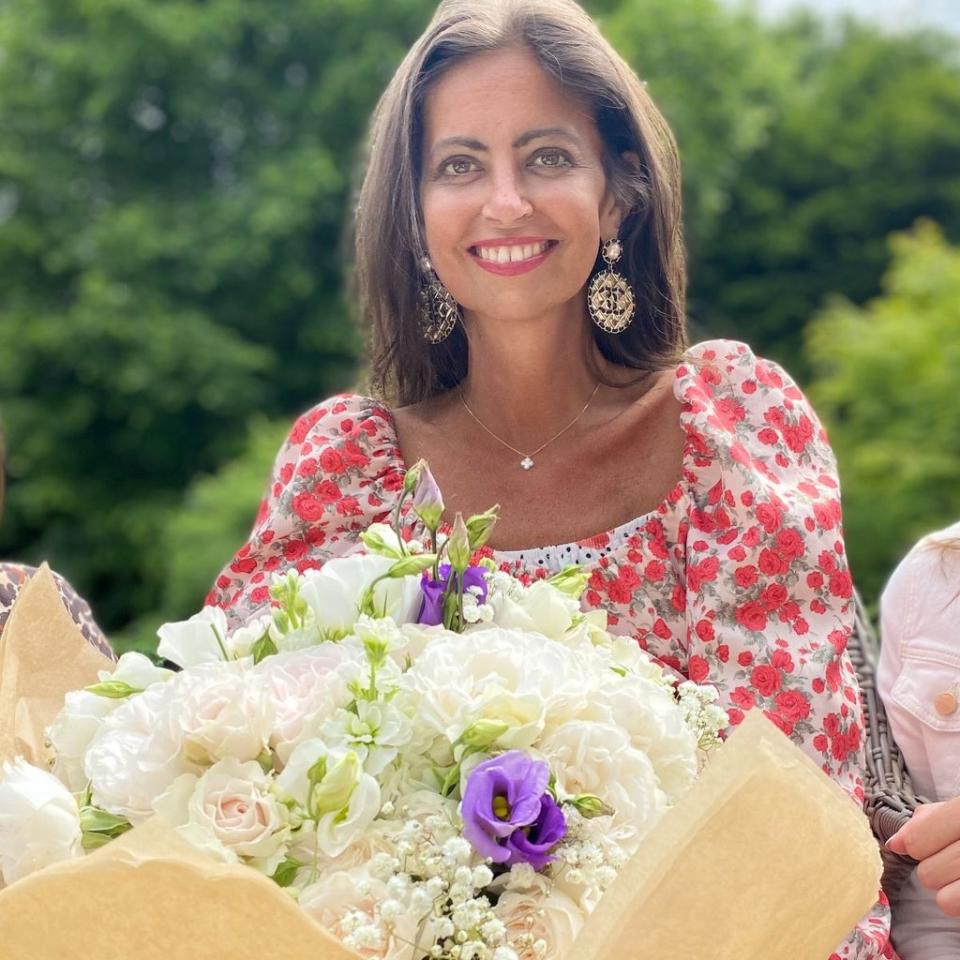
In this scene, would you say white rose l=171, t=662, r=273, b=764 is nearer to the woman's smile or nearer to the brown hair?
the woman's smile

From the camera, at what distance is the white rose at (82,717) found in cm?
154

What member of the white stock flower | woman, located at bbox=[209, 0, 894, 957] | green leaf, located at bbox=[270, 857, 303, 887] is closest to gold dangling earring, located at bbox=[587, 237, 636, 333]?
woman, located at bbox=[209, 0, 894, 957]

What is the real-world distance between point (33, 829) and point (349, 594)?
0.37 m

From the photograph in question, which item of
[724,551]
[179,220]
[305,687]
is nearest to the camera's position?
[305,687]

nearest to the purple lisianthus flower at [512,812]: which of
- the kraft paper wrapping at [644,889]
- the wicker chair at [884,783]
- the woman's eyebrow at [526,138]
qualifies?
the kraft paper wrapping at [644,889]

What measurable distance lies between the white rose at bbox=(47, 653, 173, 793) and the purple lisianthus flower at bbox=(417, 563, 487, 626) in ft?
0.87

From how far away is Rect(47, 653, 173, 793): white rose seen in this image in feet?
5.05

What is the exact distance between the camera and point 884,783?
224 cm

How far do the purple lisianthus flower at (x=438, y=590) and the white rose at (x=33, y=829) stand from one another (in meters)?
0.40

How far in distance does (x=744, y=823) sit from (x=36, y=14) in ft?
57.5

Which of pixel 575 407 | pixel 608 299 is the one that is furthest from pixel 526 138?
pixel 575 407

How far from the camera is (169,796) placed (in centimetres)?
140

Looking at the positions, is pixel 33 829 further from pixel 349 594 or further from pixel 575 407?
pixel 575 407

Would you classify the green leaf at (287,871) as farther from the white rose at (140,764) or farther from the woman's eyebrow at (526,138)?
the woman's eyebrow at (526,138)
